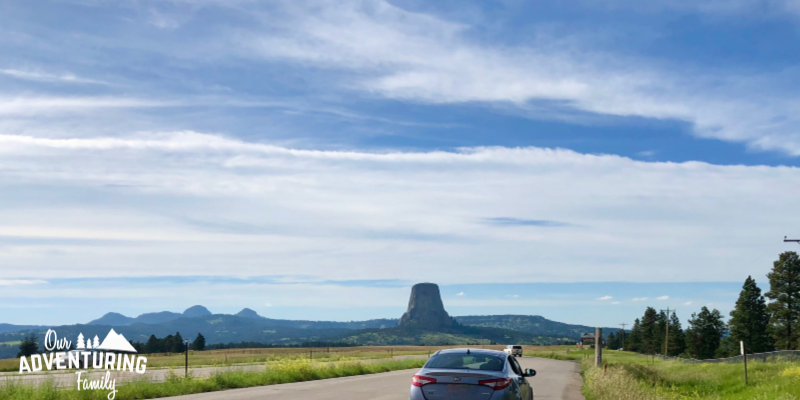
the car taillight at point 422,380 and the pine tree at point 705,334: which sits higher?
the car taillight at point 422,380

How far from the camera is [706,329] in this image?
92.2 m

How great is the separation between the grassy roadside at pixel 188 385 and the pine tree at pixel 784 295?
176 feet

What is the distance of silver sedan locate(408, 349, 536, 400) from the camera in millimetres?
11445

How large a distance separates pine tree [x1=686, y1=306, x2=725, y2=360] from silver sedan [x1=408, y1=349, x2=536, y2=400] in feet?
295

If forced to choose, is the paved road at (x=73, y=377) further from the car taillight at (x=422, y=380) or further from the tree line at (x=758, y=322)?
the tree line at (x=758, y=322)

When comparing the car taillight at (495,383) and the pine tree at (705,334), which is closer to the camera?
the car taillight at (495,383)

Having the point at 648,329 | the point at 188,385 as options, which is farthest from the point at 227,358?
the point at 648,329

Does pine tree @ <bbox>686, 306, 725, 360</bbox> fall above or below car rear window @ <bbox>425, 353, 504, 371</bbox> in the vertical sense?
below

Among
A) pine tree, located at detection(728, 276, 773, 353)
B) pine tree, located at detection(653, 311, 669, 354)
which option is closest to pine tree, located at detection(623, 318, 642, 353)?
pine tree, located at detection(653, 311, 669, 354)

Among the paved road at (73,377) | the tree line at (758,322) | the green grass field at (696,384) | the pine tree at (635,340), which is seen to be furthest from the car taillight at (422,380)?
the pine tree at (635,340)

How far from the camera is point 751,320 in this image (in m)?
75.4

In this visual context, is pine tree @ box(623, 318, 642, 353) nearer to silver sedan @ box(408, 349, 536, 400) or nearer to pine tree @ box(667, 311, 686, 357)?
pine tree @ box(667, 311, 686, 357)

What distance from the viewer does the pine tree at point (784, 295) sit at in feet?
225

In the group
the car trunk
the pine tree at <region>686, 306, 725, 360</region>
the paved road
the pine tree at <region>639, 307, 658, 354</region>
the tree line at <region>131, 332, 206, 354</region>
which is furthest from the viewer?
the pine tree at <region>639, 307, 658, 354</region>
